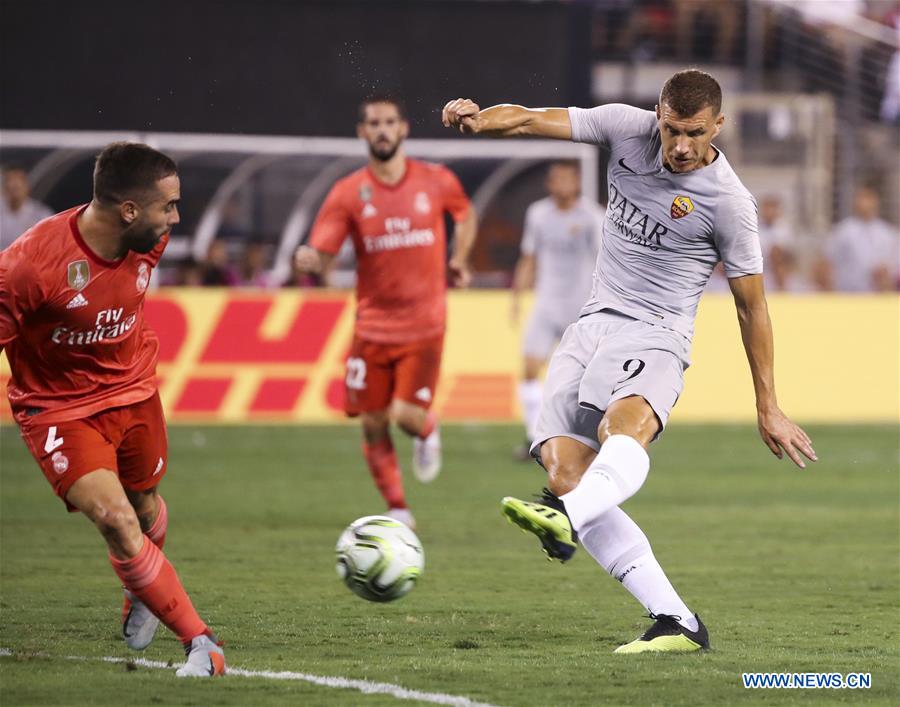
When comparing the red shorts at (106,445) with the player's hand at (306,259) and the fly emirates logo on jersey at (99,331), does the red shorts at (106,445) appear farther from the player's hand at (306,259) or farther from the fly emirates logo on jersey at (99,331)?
the player's hand at (306,259)

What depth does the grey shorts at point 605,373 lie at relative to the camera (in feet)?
21.0

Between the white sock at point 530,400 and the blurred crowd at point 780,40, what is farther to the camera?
the blurred crowd at point 780,40

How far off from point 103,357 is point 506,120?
178 centimetres

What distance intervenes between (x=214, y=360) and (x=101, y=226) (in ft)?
36.6

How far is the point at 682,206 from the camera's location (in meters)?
6.46

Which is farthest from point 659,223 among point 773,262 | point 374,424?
point 773,262

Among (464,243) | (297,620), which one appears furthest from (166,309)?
(297,620)

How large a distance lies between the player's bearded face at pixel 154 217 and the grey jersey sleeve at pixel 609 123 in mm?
1605

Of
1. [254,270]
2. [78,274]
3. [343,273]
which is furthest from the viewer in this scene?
[343,273]

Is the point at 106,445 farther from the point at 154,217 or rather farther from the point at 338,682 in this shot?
the point at 338,682

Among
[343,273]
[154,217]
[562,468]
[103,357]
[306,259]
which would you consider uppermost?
[154,217]

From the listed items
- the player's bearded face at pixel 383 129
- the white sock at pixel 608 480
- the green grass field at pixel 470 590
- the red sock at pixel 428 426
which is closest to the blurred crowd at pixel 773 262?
the green grass field at pixel 470 590

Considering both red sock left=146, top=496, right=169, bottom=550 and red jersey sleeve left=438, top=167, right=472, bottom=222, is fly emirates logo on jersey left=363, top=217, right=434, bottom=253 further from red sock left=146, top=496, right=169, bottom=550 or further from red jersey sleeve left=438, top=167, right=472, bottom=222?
red sock left=146, top=496, right=169, bottom=550

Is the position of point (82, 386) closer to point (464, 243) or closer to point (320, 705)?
point (320, 705)
